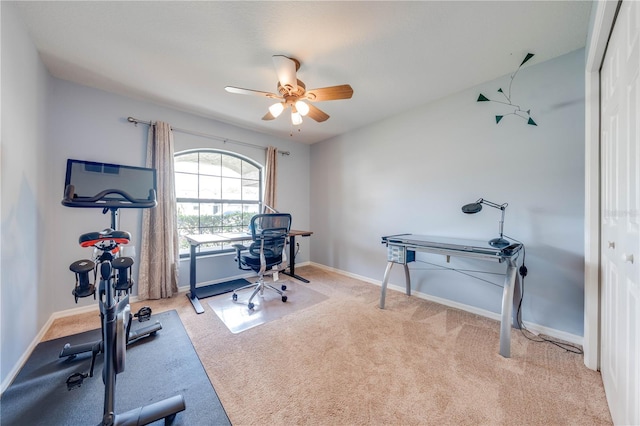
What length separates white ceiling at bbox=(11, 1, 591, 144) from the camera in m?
1.58

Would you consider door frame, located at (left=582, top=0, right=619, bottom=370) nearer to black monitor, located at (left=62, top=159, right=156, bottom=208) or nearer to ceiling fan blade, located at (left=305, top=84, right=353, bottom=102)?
ceiling fan blade, located at (left=305, top=84, right=353, bottom=102)

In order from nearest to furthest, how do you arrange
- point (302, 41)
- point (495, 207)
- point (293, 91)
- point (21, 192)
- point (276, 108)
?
point (21, 192) → point (302, 41) → point (293, 91) → point (276, 108) → point (495, 207)

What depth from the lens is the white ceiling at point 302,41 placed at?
62.2 inches

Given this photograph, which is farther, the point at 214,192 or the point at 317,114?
the point at 214,192

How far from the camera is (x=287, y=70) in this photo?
197 cm

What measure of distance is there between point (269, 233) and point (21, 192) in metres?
2.02

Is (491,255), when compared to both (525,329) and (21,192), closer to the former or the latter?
(525,329)

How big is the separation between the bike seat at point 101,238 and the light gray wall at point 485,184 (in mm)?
2972

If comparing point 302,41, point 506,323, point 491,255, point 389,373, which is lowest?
point 389,373

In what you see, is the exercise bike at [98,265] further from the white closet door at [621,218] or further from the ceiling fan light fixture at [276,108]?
the white closet door at [621,218]

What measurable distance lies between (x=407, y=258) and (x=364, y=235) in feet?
3.64

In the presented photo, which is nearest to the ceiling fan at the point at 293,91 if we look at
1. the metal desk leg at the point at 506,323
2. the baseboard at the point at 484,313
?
the metal desk leg at the point at 506,323

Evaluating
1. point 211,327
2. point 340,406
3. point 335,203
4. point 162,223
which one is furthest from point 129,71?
point 340,406

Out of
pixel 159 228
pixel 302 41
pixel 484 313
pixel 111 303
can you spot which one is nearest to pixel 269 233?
pixel 159 228
